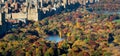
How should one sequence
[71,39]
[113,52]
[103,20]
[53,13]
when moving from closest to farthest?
[113,52] < [71,39] < [103,20] < [53,13]

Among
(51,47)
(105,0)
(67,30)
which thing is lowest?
(105,0)

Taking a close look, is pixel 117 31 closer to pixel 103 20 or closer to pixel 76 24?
pixel 76 24

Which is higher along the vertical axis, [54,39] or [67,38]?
[67,38]

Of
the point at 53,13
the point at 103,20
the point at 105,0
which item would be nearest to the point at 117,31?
the point at 103,20

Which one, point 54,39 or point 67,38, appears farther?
point 54,39

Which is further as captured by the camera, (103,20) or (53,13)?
(53,13)

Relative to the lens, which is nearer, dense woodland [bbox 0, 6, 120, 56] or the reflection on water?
dense woodland [bbox 0, 6, 120, 56]

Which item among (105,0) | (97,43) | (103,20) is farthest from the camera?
(105,0)

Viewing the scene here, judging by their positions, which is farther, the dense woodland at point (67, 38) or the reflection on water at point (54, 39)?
the reflection on water at point (54, 39)
